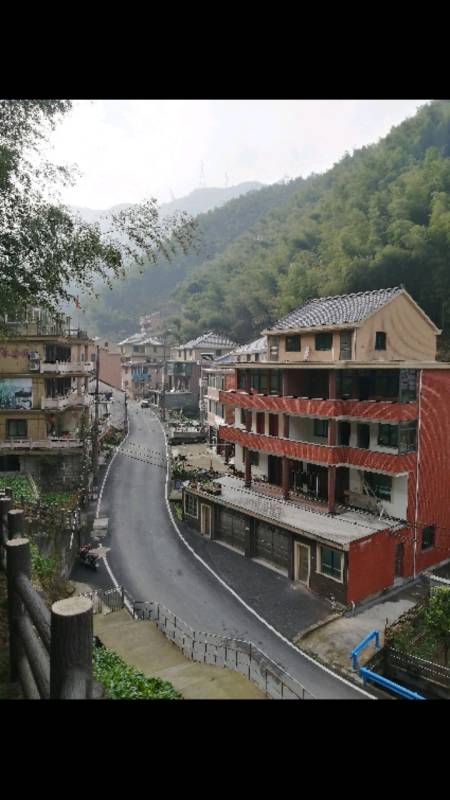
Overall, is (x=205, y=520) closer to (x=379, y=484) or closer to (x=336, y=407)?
(x=379, y=484)

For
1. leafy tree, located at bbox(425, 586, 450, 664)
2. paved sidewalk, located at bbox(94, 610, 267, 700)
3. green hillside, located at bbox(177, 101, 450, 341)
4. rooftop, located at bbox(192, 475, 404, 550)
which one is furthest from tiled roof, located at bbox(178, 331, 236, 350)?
leafy tree, located at bbox(425, 586, 450, 664)

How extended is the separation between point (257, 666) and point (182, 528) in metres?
12.1

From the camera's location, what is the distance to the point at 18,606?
166 inches

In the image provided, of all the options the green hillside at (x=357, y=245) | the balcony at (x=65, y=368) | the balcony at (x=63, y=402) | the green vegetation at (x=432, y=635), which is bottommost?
the green vegetation at (x=432, y=635)

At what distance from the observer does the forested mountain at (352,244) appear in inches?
1407

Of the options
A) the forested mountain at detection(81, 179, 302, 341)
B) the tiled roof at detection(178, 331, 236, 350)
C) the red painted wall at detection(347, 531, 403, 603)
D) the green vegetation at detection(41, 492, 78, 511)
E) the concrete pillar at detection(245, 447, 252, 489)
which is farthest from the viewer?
the forested mountain at detection(81, 179, 302, 341)

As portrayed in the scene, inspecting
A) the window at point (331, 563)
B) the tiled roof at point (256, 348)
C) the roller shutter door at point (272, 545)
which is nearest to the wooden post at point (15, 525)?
the window at point (331, 563)

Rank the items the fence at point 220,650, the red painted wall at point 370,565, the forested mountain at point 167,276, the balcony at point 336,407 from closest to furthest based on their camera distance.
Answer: the fence at point 220,650
the red painted wall at point 370,565
the balcony at point 336,407
the forested mountain at point 167,276

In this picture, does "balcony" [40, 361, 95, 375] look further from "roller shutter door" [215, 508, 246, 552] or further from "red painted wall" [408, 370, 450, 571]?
"red painted wall" [408, 370, 450, 571]

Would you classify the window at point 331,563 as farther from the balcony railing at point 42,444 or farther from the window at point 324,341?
the balcony railing at point 42,444

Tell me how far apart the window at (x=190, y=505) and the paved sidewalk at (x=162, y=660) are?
31.7ft

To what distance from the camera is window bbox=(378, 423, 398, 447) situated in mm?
17400

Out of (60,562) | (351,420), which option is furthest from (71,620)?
(351,420)
